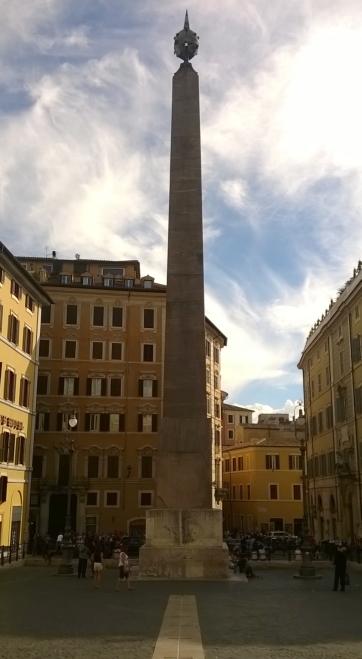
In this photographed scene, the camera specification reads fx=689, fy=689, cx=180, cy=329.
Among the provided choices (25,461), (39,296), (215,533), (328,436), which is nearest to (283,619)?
(215,533)

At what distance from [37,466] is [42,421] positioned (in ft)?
9.35

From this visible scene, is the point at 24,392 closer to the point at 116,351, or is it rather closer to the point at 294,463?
the point at 116,351

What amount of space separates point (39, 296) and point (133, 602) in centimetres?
2509

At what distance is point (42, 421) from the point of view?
44.3 m

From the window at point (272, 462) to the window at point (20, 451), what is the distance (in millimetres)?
31515

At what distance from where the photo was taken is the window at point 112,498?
1720 inches

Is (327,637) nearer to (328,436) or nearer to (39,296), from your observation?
(39,296)

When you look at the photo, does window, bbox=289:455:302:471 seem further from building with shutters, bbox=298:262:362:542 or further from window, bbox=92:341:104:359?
window, bbox=92:341:104:359

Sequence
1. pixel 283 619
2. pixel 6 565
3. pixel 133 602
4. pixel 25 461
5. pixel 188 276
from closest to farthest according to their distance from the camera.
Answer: pixel 283 619
pixel 133 602
pixel 188 276
pixel 6 565
pixel 25 461

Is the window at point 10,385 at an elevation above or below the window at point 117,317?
below

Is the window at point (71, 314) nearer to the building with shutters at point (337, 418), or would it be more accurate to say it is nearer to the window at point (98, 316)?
the window at point (98, 316)

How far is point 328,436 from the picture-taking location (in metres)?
43.5

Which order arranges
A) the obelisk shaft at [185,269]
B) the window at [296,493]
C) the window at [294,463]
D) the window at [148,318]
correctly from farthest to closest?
the window at [294,463] < the window at [296,493] < the window at [148,318] < the obelisk shaft at [185,269]

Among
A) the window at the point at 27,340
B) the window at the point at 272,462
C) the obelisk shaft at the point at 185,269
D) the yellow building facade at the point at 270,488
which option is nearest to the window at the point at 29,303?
the window at the point at 27,340
